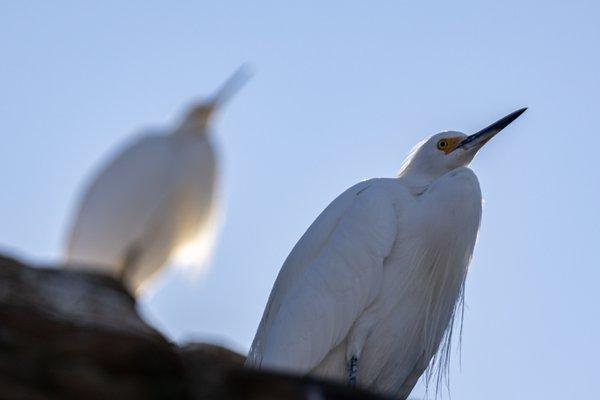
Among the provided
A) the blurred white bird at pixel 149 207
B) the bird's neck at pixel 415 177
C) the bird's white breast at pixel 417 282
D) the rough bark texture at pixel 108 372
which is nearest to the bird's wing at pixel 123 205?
the blurred white bird at pixel 149 207

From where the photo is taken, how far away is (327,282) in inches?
293

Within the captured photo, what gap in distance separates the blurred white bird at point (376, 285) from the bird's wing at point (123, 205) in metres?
3.23

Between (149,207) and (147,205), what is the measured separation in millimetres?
36

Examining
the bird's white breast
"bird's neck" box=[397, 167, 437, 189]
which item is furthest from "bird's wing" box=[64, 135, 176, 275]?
the bird's white breast

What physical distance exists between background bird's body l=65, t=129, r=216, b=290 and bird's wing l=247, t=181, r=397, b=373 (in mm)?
2967

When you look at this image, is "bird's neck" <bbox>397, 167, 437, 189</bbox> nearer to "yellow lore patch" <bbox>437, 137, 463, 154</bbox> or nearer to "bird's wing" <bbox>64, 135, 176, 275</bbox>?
"yellow lore patch" <bbox>437, 137, 463, 154</bbox>

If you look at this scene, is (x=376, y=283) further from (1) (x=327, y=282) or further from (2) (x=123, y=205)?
(2) (x=123, y=205)

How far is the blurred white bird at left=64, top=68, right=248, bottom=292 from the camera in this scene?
10820 millimetres

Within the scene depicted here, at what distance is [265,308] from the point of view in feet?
26.1

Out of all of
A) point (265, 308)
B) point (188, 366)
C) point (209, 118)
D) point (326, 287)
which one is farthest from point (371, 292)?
point (209, 118)

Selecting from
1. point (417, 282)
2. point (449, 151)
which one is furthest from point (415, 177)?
point (417, 282)

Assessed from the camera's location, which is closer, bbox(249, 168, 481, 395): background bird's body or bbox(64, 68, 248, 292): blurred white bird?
bbox(249, 168, 481, 395): background bird's body

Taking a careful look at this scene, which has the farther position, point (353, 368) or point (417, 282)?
→ point (417, 282)

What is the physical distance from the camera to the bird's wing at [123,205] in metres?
10.9
